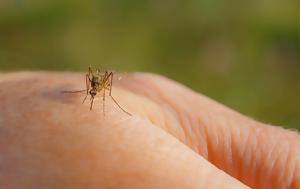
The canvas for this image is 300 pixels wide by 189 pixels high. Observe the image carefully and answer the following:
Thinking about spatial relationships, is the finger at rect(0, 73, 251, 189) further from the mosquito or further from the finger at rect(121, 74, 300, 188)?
the finger at rect(121, 74, 300, 188)

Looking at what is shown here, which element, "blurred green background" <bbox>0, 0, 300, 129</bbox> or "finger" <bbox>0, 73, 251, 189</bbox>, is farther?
"blurred green background" <bbox>0, 0, 300, 129</bbox>

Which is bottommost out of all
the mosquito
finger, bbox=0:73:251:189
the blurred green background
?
the blurred green background

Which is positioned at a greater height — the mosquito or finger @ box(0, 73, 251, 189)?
the mosquito

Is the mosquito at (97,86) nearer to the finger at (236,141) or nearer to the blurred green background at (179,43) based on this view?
the finger at (236,141)

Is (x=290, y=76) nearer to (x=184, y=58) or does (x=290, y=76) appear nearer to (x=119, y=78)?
(x=184, y=58)

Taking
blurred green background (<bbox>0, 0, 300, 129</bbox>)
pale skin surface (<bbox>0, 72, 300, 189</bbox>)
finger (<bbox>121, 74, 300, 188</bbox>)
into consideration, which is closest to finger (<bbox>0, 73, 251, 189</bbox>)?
pale skin surface (<bbox>0, 72, 300, 189</bbox>)
